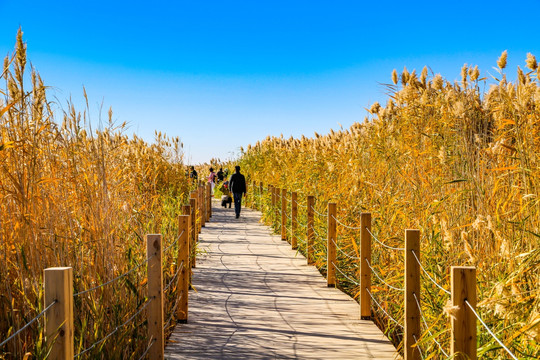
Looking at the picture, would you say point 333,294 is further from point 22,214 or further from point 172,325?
point 22,214

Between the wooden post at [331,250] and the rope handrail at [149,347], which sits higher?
the wooden post at [331,250]

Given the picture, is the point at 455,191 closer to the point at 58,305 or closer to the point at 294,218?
the point at 58,305

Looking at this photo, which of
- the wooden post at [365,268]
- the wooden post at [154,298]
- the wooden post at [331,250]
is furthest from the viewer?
the wooden post at [331,250]

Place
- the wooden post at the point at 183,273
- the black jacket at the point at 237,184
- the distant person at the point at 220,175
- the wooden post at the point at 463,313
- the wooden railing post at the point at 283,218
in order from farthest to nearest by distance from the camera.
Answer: the distant person at the point at 220,175 < the black jacket at the point at 237,184 < the wooden railing post at the point at 283,218 < the wooden post at the point at 183,273 < the wooden post at the point at 463,313

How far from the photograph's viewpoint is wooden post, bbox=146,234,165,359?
3.59 meters

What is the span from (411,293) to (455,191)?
3.02 feet

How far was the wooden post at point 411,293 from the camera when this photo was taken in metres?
3.49

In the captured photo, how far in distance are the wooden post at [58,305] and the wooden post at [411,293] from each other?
208cm

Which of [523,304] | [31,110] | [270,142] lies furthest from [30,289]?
[270,142]

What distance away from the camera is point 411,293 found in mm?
3512

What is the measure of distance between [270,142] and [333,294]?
39.3 feet

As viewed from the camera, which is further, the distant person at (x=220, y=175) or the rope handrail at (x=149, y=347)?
the distant person at (x=220, y=175)

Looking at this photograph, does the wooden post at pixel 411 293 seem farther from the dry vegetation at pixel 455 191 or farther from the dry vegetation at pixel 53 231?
the dry vegetation at pixel 53 231

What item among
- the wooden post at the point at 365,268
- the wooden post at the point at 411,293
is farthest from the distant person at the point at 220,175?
the wooden post at the point at 411,293
